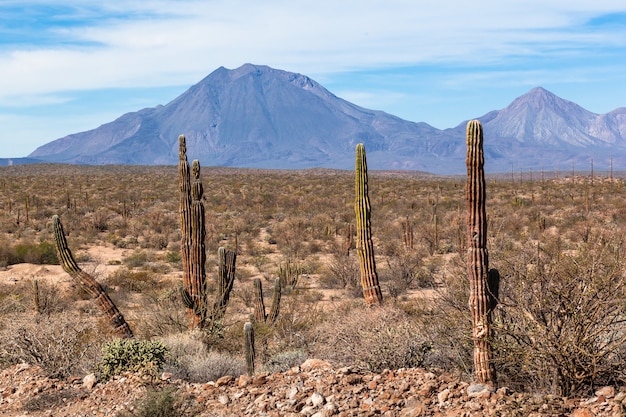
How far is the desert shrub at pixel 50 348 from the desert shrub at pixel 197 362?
1.15 meters

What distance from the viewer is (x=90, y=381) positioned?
8.14 metres

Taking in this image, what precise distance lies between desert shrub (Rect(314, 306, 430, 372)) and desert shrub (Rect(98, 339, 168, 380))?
2210 mm

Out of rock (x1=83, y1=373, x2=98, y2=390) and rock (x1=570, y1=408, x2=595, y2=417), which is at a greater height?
rock (x1=570, y1=408, x2=595, y2=417)

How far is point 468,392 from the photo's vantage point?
6344mm

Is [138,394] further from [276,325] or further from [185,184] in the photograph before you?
[185,184]

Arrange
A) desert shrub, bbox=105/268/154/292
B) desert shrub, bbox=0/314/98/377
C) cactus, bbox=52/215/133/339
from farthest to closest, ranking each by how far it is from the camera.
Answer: desert shrub, bbox=105/268/154/292 < cactus, bbox=52/215/133/339 < desert shrub, bbox=0/314/98/377

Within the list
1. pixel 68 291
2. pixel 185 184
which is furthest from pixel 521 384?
pixel 68 291

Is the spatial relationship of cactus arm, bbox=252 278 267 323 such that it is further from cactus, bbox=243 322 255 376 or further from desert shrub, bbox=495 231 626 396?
desert shrub, bbox=495 231 626 396

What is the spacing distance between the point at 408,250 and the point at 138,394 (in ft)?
50.5

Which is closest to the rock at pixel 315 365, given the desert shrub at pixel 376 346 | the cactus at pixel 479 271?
the desert shrub at pixel 376 346

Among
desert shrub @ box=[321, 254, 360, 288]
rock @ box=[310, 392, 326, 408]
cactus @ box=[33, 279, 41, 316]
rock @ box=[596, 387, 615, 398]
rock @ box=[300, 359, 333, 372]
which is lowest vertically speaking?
desert shrub @ box=[321, 254, 360, 288]

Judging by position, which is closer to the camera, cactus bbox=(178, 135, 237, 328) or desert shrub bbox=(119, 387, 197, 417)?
desert shrub bbox=(119, 387, 197, 417)

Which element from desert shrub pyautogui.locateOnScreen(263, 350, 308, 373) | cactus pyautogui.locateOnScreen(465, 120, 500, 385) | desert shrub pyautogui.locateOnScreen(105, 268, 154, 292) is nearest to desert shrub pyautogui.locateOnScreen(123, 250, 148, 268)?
desert shrub pyautogui.locateOnScreen(105, 268, 154, 292)

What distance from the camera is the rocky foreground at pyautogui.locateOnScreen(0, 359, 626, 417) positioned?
19.5 feet
